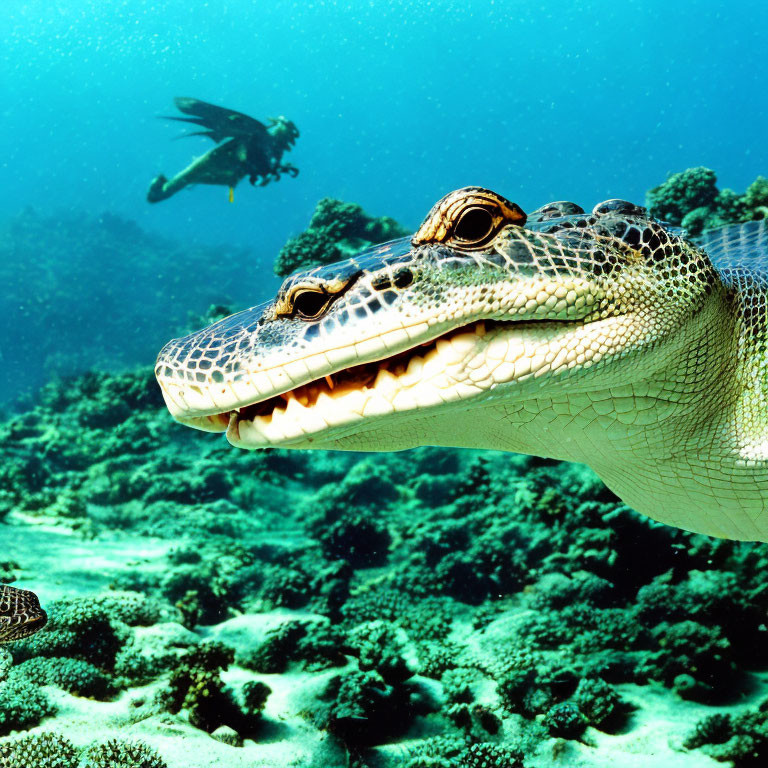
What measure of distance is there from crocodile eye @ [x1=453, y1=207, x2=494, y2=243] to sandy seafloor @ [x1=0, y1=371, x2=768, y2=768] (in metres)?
3.54

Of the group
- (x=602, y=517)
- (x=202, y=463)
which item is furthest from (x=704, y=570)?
(x=202, y=463)

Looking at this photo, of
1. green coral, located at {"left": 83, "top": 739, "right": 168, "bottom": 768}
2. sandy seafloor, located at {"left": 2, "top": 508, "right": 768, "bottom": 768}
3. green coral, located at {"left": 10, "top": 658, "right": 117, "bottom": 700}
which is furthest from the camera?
green coral, located at {"left": 10, "top": 658, "right": 117, "bottom": 700}

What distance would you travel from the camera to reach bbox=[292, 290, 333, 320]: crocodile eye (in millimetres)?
1562

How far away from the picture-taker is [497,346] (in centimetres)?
159

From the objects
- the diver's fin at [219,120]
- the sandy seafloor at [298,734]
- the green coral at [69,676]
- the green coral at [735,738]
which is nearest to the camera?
the green coral at [735,738]

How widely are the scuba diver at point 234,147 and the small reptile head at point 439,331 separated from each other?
11607 millimetres

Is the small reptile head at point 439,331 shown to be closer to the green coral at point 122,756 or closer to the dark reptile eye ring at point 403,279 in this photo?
the dark reptile eye ring at point 403,279

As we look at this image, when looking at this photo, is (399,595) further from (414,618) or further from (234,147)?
(234,147)

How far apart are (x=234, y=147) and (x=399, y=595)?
35.4 ft

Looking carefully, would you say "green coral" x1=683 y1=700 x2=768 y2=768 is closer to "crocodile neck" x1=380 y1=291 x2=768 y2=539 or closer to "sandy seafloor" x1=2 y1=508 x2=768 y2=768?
"sandy seafloor" x1=2 y1=508 x2=768 y2=768

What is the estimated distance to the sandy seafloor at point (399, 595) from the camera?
4.18 m

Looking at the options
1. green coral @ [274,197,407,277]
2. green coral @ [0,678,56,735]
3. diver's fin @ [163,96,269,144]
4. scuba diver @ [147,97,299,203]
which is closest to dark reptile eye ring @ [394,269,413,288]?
green coral @ [0,678,56,735]

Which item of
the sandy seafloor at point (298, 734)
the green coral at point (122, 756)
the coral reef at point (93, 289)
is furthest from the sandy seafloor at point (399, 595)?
the coral reef at point (93, 289)

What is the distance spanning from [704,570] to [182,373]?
544 centimetres
